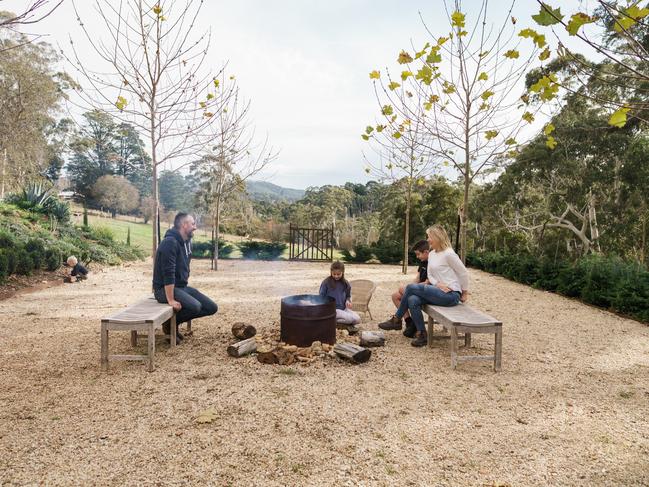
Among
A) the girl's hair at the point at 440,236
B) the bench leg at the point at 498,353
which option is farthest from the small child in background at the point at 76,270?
the bench leg at the point at 498,353

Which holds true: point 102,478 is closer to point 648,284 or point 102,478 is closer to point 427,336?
point 427,336

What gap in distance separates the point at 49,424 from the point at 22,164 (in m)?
31.1

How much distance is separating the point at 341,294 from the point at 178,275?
6.46 feet

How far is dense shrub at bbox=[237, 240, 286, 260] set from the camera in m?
17.4

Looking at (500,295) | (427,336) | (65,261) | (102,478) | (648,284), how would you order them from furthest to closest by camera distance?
(65,261) < (500,295) < (648,284) < (427,336) < (102,478)

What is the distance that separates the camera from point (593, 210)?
1603 centimetres

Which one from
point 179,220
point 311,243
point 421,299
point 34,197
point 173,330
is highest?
point 34,197

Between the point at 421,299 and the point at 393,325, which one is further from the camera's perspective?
the point at 393,325

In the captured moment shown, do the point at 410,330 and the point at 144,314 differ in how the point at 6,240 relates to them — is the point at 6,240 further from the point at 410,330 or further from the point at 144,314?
the point at 410,330

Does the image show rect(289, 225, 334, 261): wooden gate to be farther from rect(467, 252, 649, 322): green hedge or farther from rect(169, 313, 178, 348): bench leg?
rect(169, 313, 178, 348): bench leg

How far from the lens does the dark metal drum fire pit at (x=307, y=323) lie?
445 cm

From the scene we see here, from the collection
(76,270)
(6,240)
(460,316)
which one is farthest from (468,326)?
(6,240)

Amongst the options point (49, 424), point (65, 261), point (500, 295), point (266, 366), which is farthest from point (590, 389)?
point (65, 261)

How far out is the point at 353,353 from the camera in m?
4.21
